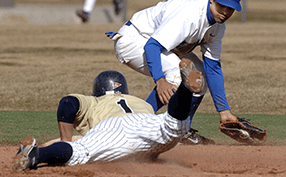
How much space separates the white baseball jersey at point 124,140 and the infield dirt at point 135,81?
9 centimetres

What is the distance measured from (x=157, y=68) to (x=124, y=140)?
722 mm

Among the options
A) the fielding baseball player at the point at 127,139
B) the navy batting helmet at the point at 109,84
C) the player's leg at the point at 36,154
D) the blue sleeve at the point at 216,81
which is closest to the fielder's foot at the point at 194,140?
A: the blue sleeve at the point at 216,81

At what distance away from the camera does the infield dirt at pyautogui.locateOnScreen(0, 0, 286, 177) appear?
3.04 m

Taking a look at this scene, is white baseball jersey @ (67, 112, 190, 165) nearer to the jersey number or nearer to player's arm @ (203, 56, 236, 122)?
the jersey number

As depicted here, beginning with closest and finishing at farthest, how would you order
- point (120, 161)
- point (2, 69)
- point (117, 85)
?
point (120, 161), point (117, 85), point (2, 69)

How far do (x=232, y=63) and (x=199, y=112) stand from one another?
4.30 meters

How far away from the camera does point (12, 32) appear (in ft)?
48.5

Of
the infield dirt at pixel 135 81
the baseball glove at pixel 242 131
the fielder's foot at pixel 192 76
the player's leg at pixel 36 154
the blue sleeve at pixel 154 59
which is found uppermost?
the fielder's foot at pixel 192 76

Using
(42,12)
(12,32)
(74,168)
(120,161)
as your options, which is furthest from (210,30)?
(42,12)

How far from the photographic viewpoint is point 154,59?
11.0 ft

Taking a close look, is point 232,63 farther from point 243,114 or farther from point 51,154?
point 51,154

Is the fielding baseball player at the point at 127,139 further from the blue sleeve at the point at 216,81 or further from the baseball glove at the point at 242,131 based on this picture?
the blue sleeve at the point at 216,81

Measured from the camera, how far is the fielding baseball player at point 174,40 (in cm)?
336

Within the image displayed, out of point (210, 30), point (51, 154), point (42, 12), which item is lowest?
point (42, 12)
